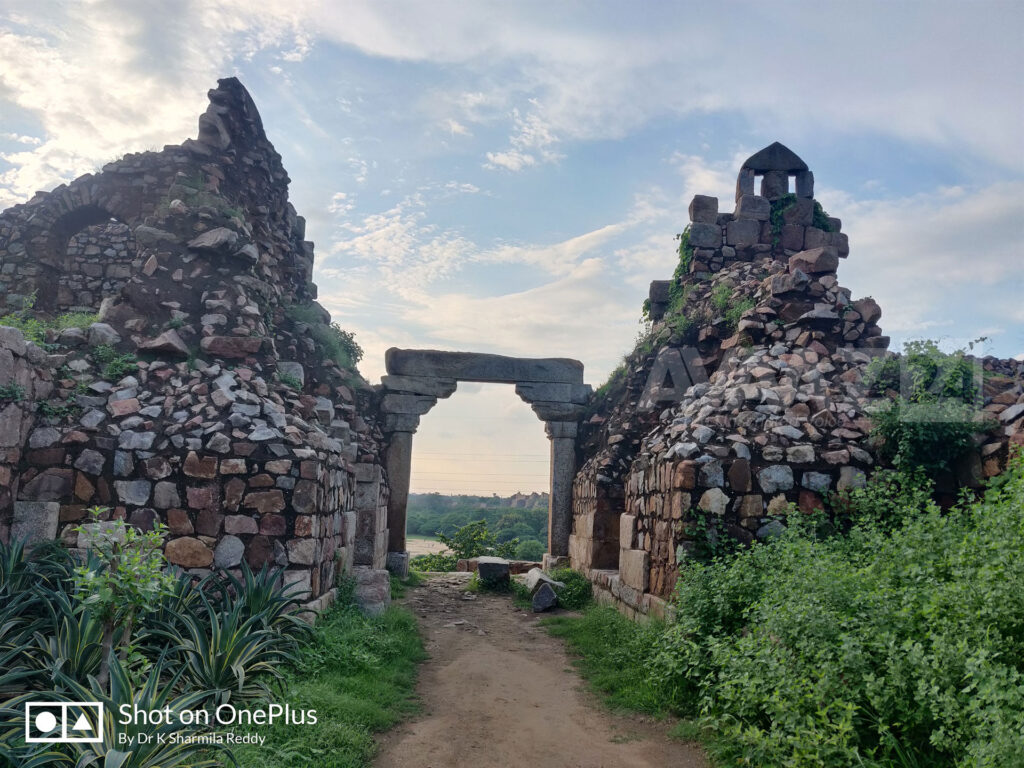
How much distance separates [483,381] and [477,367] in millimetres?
319

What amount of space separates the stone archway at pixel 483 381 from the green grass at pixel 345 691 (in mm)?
4946

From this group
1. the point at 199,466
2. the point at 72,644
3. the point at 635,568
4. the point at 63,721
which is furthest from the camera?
the point at 635,568

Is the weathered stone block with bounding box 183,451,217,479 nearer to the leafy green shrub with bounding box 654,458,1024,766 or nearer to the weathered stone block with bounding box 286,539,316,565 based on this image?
the weathered stone block with bounding box 286,539,316,565

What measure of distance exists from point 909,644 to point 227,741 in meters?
3.73

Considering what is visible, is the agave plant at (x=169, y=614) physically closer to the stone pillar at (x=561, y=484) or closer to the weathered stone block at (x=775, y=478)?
the weathered stone block at (x=775, y=478)

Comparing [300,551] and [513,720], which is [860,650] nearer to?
[513,720]

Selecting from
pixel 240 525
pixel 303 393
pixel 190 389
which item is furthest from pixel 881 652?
pixel 303 393

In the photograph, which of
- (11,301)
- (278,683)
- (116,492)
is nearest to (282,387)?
(116,492)

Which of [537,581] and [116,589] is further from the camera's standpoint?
[537,581]

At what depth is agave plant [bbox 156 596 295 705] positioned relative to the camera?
4469 millimetres

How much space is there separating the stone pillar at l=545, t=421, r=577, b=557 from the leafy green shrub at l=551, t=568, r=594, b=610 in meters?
1.68

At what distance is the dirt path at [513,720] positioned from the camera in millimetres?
4504

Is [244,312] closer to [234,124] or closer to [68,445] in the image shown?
[68,445]

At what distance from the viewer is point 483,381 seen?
13117 millimetres
